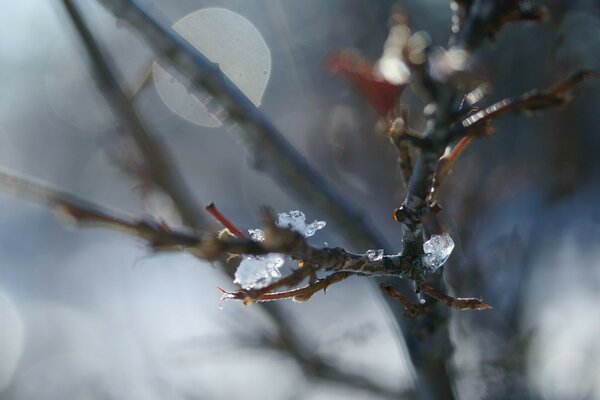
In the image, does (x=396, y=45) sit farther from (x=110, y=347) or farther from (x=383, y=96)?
(x=110, y=347)

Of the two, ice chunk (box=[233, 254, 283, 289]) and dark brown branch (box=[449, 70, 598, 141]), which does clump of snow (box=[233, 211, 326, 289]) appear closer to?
ice chunk (box=[233, 254, 283, 289])

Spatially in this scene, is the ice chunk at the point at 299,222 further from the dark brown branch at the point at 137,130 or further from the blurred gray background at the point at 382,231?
the dark brown branch at the point at 137,130

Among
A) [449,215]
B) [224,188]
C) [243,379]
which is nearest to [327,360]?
[449,215]

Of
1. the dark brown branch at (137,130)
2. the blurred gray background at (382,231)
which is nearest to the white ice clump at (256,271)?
the blurred gray background at (382,231)

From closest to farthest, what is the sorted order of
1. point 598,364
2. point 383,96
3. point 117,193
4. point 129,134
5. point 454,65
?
point 454,65 → point 383,96 → point 129,134 → point 598,364 → point 117,193

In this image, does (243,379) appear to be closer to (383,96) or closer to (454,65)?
(383,96)

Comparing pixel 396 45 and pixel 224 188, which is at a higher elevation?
pixel 224 188

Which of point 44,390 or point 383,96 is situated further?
point 44,390

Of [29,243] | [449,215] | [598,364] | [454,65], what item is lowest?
[454,65]

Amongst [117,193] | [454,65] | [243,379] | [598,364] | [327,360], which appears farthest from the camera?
[117,193]
